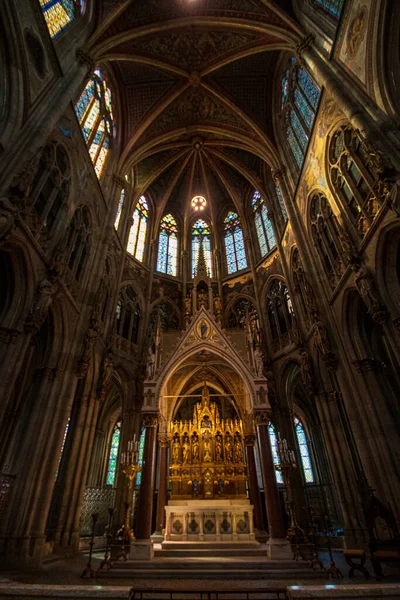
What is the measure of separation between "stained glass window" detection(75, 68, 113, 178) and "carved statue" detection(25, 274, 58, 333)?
27.8 ft

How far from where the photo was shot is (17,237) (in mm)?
9336

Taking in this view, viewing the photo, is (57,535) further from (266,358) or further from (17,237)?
(266,358)

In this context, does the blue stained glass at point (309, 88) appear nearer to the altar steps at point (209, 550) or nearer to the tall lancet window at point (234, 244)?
the tall lancet window at point (234, 244)

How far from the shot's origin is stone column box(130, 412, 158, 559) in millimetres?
9031

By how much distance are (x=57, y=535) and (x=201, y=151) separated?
2535cm

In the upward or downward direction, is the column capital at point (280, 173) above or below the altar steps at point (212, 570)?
above

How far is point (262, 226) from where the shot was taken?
23812 mm

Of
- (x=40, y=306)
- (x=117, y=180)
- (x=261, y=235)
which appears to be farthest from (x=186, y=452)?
(x=261, y=235)

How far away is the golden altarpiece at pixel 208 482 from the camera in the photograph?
10.9 m

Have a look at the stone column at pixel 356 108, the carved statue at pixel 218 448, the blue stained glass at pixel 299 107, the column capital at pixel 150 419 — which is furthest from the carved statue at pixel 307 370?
the blue stained glass at pixel 299 107

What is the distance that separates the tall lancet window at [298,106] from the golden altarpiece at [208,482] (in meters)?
13.7

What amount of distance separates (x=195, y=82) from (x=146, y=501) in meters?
22.5

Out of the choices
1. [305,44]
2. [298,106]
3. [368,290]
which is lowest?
[368,290]

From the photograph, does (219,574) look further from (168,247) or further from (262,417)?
(168,247)
